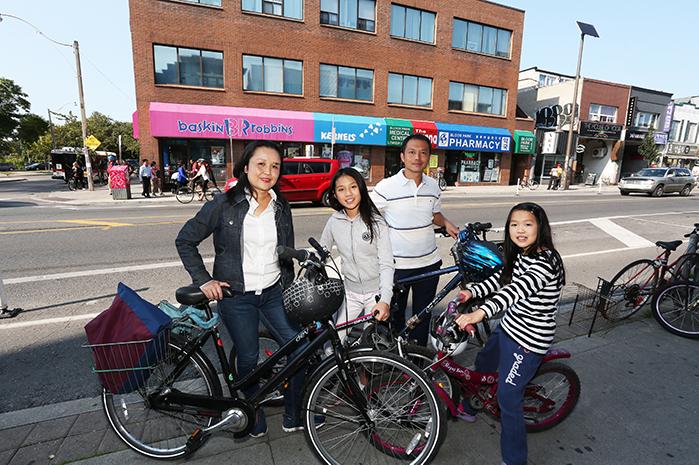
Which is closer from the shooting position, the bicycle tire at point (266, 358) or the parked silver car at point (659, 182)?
the bicycle tire at point (266, 358)

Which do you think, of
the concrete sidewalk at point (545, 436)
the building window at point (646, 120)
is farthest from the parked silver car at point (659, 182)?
the concrete sidewalk at point (545, 436)

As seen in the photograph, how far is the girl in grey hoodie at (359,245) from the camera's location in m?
2.73

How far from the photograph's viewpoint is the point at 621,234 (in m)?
10.5

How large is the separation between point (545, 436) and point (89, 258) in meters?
7.64

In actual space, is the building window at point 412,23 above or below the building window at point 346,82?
above

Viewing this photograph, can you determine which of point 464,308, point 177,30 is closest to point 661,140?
point 177,30

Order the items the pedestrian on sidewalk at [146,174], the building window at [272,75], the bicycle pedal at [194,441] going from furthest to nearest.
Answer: the building window at [272,75], the pedestrian on sidewalk at [146,174], the bicycle pedal at [194,441]

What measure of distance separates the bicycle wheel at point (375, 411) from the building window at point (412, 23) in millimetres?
25289

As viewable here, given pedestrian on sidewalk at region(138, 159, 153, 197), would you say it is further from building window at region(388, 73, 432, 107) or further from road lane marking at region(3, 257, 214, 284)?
building window at region(388, 73, 432, 107)

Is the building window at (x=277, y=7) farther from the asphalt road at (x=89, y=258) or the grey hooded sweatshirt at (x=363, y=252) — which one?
the grey hooded sweatshirt at (x=363, y=252)

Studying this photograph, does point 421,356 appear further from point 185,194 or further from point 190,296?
point 185,194

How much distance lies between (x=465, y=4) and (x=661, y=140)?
26.4 metres

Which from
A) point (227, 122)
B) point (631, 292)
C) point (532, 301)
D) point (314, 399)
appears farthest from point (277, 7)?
point (314, 399)

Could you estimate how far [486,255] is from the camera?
2996mm
